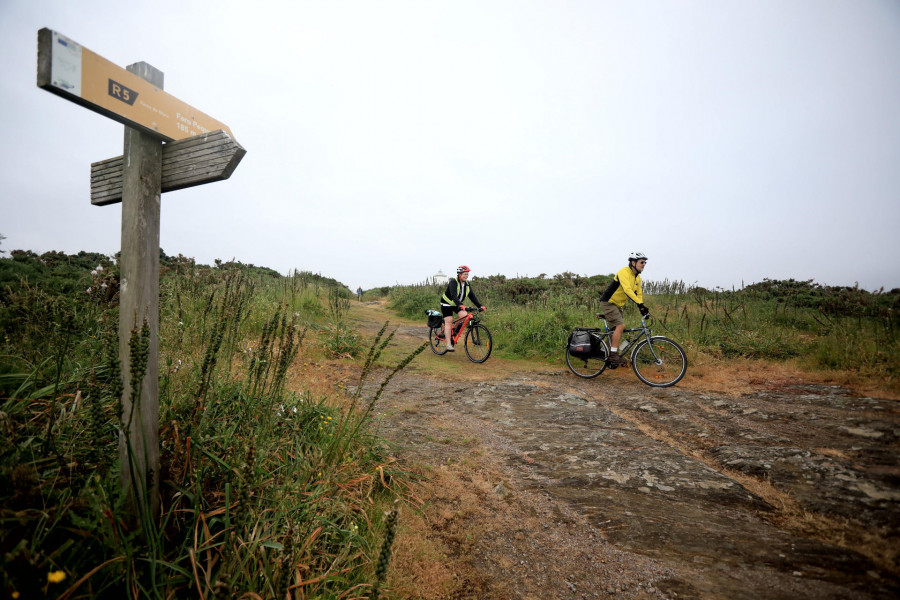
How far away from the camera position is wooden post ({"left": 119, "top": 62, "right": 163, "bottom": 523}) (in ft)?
5.90

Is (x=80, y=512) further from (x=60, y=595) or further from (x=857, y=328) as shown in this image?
(x=857, y=328)

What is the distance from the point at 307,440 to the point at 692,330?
896 centimetres

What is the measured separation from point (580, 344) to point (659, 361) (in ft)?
4.75

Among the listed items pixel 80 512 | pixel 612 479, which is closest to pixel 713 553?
pixel 612 479

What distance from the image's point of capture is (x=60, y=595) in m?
1.18

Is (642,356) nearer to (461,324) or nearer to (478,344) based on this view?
(478,344)

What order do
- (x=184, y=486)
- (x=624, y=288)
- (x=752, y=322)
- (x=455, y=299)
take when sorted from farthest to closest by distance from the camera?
(x=455, y=299), (x=752, y=322), (x=624, y=288), (x=184, y=486)

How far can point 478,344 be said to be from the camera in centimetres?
923

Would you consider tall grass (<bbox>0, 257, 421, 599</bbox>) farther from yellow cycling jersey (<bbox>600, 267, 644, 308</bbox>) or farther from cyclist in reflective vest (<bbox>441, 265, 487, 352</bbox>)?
cyclist in reflective vest (<bbox>441, 265, 487, 352</bbox>)

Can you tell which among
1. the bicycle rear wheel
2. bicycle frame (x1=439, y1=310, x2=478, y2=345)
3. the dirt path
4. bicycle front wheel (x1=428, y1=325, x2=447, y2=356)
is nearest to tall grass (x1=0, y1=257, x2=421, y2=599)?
the dirt path

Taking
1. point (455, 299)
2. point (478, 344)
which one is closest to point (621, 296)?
point (478, 344)

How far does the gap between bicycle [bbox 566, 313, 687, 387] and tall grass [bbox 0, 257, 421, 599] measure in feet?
17.6

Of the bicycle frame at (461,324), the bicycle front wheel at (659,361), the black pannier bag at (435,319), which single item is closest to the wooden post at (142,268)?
the bicycle front wheel at (659,361)

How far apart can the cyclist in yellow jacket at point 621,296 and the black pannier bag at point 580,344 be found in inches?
17.6
